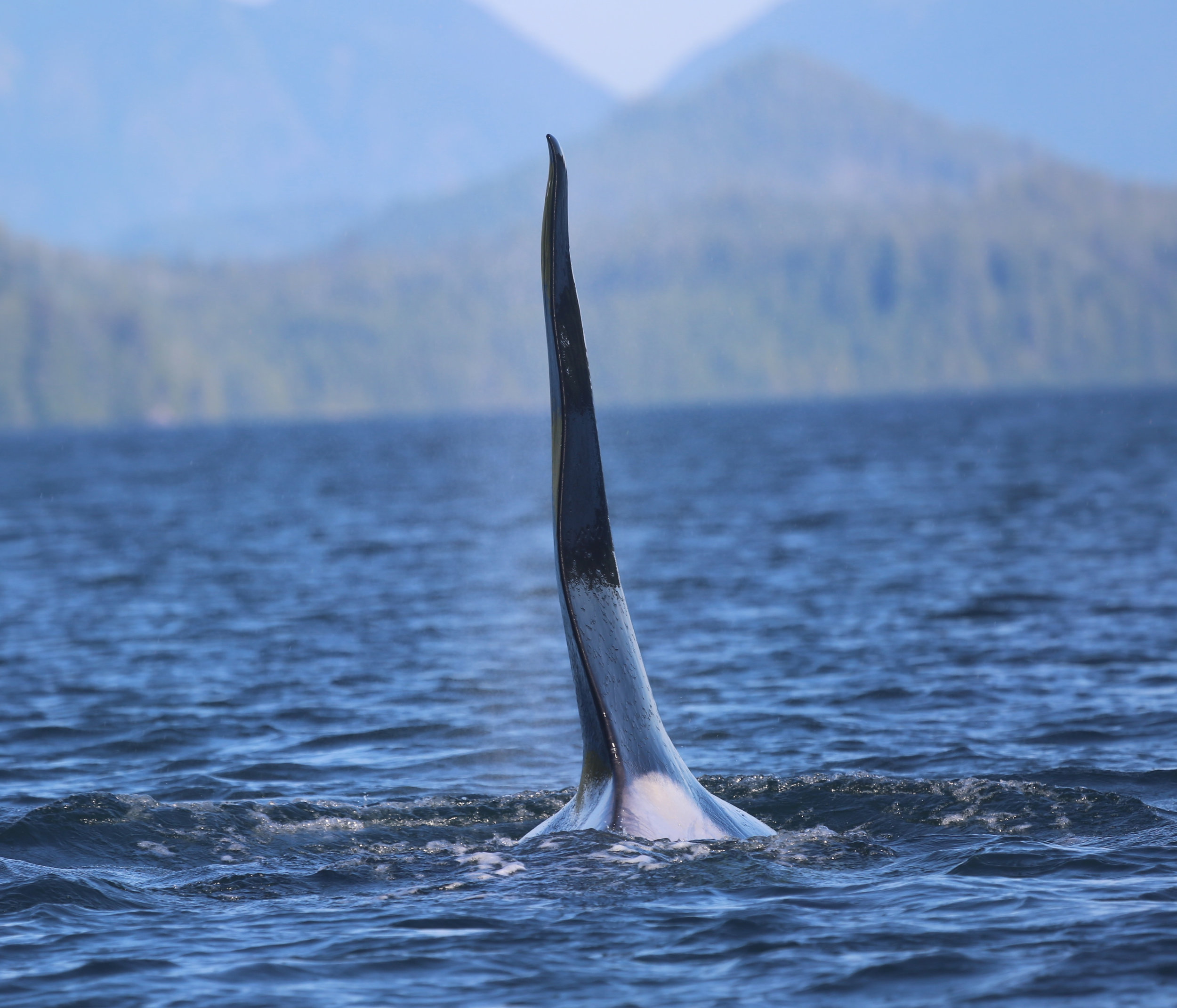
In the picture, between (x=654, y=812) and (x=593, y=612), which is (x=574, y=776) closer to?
(x=654, y=812)

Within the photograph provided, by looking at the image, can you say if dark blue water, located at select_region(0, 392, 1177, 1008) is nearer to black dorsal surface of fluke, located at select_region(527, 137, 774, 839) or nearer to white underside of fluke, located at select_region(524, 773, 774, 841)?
white underside of fluke, located at select_region(524, 773, 774, 841)

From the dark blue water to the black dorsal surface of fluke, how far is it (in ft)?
1.14

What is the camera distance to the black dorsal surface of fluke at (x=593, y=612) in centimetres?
892

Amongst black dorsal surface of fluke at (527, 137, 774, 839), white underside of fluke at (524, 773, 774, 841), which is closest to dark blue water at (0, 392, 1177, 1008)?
white underside of fluke at (524, 773, 774, 841)

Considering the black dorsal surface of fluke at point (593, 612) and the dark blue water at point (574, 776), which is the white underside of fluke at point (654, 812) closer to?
the black dorsal surface of fluke at point (593, 612)

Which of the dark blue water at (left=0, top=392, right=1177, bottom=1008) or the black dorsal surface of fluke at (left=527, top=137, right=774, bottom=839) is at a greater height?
the black dorsal surface of fluke at (left=527, top=137, right=774, bottom=839)

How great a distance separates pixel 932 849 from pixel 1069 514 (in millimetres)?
37160

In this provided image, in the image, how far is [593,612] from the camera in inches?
355

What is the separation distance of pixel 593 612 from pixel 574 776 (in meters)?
5.92

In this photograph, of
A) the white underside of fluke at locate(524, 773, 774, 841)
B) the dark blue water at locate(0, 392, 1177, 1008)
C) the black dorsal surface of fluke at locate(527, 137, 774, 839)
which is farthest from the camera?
the white underside of fluke at locate(524, 773, 774, 841)

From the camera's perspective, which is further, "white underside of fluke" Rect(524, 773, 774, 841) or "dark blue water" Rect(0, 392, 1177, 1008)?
"white underside of fluke" Rect(524, 773, 774, 841)

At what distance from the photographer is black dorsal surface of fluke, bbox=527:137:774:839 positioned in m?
8.92

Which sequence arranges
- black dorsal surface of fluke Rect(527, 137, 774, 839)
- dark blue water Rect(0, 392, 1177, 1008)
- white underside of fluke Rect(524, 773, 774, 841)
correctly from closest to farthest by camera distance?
1. dark blue water Rect(0, 392, 1177, 1008)
2. black dorsal surface of fluke Rect(527, 137, 774, 839)
3. white underside of fluke Rect(524, 773, 774, 841)

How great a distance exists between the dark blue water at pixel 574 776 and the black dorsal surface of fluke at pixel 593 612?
0.35 meters
